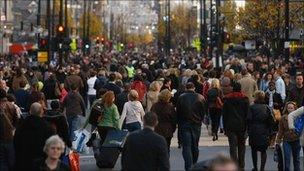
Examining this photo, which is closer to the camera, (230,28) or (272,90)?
(272,90)

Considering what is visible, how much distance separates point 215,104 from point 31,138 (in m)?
11.6

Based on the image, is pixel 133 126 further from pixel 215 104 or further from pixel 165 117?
pixel 215 104

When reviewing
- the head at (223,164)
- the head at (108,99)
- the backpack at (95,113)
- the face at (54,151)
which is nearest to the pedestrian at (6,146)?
the face at (54,151)

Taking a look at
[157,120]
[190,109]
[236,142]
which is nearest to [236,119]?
[236,142]

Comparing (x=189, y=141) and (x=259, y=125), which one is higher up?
(x=259, y=125)

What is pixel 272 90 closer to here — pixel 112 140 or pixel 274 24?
pixel 112 140

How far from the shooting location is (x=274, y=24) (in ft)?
168

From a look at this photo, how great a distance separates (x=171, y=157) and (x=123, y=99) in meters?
2.16

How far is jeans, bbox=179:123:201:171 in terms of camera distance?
1775cm

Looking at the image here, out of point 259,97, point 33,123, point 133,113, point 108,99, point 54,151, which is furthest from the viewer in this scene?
point 133,113

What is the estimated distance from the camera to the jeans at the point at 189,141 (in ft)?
58.2

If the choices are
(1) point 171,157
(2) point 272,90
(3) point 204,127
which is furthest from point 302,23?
(1) point 171,157

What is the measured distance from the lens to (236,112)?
57.6 ft

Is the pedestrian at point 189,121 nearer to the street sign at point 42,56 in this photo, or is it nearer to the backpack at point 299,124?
the backpack at point 299,124
